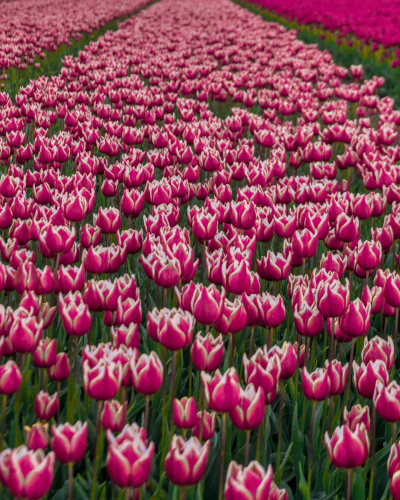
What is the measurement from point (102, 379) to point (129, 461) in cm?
30

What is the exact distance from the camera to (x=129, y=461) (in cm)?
133

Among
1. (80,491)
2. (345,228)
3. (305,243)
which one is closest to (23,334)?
(80,491)

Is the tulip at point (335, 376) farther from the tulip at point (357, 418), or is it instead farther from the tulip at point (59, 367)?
the tulip at point (59, 367)

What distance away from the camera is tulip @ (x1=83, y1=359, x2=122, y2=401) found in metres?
1.57

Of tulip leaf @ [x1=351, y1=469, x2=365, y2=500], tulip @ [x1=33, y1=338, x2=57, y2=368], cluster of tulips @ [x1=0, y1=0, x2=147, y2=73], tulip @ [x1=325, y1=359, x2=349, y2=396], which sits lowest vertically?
cluster of tulips @ [x1=0, y1=0, x2=147, y2=73]

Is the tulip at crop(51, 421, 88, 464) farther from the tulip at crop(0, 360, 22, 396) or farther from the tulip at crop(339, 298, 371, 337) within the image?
the tulip at crop(339, 298, 371, 337)

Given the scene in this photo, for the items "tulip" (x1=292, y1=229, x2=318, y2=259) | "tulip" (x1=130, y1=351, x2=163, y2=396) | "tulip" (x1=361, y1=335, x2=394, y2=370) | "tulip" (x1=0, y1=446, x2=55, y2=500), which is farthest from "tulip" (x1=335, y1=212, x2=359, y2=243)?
"tulip" (x1=0, y1=446, x2=55, y2=500)

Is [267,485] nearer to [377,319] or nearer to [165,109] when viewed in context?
[377,319]

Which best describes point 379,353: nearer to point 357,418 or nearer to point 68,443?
point 357,418

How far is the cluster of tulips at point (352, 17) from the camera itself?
14.0 m

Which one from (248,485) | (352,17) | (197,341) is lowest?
(352,17)

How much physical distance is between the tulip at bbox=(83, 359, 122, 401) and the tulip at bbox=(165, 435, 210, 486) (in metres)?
0.29

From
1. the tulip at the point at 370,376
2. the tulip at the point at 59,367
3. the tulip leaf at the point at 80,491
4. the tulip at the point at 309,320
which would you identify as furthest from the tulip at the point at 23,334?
the tulip at the point at 370,376

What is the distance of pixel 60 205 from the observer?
9.73ft
